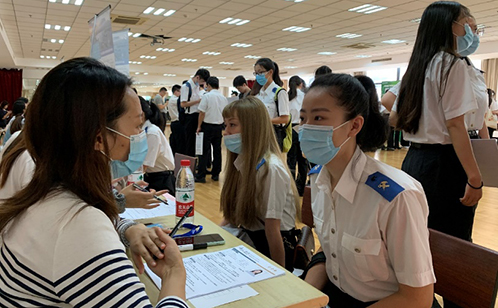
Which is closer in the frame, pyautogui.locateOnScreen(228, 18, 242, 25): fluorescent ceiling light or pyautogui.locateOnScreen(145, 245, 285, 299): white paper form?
pyautogui.locateOnScreen(145, 245, 285, 299): white paper form

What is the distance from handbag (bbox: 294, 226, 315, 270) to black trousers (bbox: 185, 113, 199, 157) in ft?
14.6

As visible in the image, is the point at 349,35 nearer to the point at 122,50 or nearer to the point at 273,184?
the point at 122,50

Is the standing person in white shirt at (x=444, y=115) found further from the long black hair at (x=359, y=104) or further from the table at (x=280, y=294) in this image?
the table at (x=280, y=294)

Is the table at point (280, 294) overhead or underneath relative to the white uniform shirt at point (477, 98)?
underneath

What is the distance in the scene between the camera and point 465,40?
181 centimetres

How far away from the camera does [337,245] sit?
4.16ft

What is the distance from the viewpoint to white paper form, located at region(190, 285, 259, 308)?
38.6 inches

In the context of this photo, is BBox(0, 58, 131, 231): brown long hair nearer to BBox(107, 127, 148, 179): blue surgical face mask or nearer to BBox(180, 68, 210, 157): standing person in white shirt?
BBox(107, 127, 148, 179): blue surgical face mask

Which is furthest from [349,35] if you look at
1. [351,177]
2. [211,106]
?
[351,177]

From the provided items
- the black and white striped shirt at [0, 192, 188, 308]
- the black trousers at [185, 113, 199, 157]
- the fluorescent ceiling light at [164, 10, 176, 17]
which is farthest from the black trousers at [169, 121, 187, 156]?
the black and white striped shirt at [0, 192, 188, 308]

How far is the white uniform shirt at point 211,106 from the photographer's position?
223 inches

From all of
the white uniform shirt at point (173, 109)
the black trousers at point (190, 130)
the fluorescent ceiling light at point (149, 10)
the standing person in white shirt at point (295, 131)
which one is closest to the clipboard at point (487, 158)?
the standing person in white shirt at point (295, 131)

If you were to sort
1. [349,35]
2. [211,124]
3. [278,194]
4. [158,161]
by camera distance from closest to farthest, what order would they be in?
[278,194] → [158,161] → [211,124] → [349,35]

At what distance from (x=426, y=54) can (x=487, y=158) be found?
0.58 m
